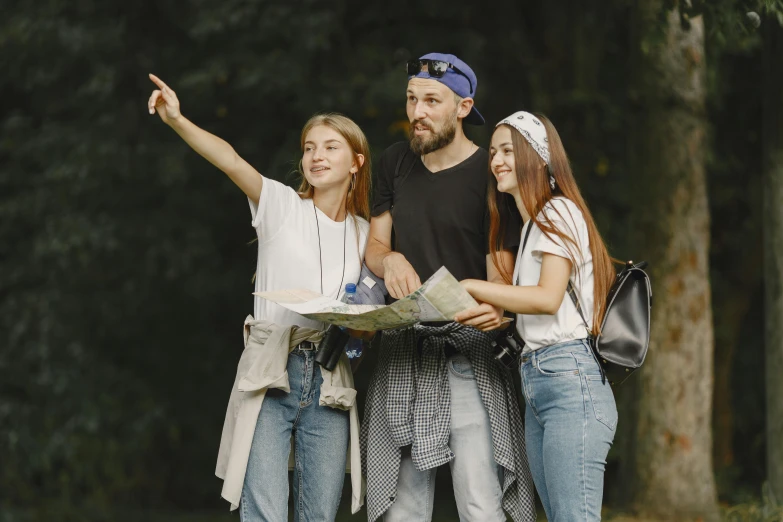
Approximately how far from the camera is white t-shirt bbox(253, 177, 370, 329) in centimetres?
395

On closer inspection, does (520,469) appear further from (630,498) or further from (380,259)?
(630,498)

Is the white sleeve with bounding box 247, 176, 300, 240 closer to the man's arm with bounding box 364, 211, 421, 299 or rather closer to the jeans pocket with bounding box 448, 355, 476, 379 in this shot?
the man's arm with bounding box 364, 211, 421, 299

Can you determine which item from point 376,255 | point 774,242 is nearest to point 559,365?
point 376,255

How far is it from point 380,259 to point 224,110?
6.16 meters

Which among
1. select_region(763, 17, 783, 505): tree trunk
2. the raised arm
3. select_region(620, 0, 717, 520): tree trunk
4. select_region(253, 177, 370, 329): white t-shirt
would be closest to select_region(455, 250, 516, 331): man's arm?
select_region(253, 177, 370, 329): white t-shirt

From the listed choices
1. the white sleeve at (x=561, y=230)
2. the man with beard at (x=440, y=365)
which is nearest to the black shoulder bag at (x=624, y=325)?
the white sleeve at (x=561, y=230)

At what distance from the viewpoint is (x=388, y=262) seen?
3.86 meters

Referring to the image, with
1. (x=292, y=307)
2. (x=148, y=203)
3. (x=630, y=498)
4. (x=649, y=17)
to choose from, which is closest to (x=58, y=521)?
(x=148, y=203)

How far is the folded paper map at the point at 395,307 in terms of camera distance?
3416 mm

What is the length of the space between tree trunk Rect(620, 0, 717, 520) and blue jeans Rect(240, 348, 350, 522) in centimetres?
386

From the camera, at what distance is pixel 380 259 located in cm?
397

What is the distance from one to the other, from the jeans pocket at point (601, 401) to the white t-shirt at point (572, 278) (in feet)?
0.51

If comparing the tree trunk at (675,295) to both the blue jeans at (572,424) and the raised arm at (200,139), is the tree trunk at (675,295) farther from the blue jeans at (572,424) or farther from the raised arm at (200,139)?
the raised arm at (200,139)

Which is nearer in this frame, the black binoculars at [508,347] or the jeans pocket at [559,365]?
the jeans pocket at [559,365]
